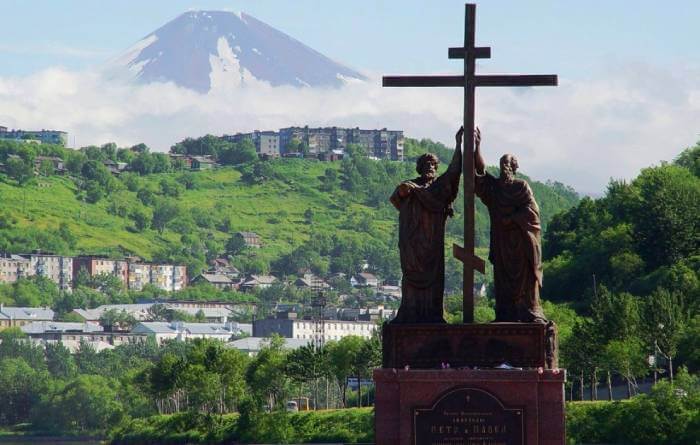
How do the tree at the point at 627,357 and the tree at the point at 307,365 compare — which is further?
the tree at the point at 307,365

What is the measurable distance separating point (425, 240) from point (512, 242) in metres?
1.38

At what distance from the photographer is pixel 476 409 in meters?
32.7

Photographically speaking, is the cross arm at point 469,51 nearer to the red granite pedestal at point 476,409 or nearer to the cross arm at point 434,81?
the cross arm at point 434,81

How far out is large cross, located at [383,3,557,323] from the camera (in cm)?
3403

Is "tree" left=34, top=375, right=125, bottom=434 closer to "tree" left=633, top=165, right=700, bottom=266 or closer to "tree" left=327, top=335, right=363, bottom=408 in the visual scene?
"tree" left=327, top=335, right=363, bottom=408

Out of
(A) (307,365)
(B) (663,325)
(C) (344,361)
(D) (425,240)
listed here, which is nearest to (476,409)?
(D) (425,240)

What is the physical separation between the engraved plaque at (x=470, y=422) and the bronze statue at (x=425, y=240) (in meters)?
1.68

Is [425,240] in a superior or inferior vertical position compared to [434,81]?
inferior

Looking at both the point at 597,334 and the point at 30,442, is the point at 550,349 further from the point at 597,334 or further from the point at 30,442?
the point at 30,442

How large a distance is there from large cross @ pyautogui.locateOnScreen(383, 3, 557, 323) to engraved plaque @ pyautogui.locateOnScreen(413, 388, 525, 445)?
67.2 inches

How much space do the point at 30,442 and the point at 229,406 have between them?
44484 mm

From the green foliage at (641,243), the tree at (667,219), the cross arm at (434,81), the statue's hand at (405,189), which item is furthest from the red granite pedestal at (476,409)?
the tree at (667,219)

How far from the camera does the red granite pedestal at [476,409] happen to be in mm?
32625

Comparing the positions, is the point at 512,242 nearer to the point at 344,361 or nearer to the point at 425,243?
the point at 425,243
